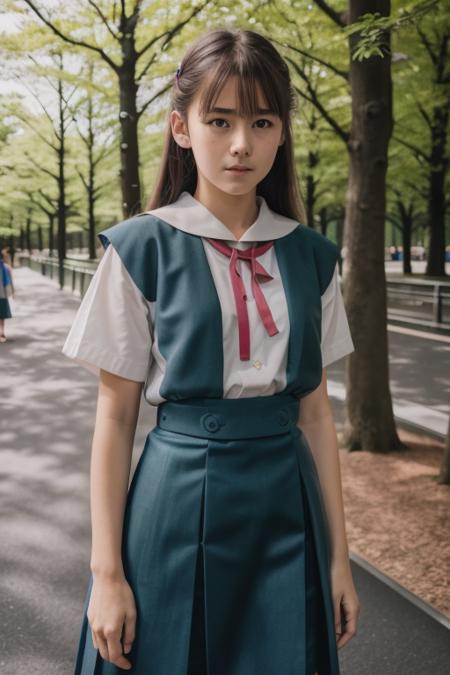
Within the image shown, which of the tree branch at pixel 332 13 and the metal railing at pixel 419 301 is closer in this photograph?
the tree branch at pixel 332 13

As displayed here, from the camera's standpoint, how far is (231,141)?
1.63 metres

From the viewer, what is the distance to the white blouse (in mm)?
1609

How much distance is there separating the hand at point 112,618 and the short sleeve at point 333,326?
28.6 inches

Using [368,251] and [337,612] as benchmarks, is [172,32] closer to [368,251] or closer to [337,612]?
[368,251]

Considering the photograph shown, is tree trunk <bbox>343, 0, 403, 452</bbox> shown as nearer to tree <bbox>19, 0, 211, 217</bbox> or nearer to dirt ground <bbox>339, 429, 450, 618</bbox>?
dirt ground <bbox>339, 429, 450, 618</bbox>

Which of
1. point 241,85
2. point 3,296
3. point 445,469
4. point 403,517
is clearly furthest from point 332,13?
point 3,296

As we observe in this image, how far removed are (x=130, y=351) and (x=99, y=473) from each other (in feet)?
0.90

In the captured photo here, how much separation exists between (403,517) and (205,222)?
3.85 m

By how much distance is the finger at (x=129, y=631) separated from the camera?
157 cm

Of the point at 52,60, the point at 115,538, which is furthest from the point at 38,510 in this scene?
the point at 52,60

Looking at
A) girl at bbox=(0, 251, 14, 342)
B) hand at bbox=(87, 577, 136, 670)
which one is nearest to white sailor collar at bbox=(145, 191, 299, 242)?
hand at bbox=(87, 577, 136, 670)

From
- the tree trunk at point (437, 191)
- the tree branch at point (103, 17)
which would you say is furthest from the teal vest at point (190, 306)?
the tree trunk at point (437, 191)

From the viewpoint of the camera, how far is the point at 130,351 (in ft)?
5.31

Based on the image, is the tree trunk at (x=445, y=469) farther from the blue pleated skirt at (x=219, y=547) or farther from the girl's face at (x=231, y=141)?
the girl's face at (x=231, y=141)
